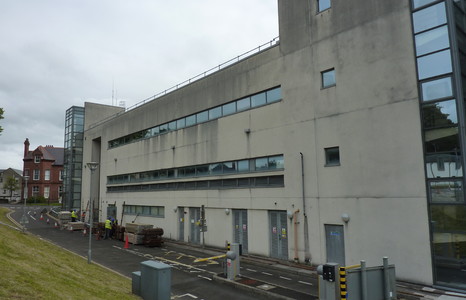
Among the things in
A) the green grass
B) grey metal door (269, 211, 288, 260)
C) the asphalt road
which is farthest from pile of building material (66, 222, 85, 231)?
the green grass

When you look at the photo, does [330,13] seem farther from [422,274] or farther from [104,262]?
[104,262]

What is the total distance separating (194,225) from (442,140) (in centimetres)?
1839

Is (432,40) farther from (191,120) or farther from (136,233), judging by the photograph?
(136,233)

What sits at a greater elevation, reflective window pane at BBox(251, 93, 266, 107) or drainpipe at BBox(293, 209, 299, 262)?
reflective window pane at BBox(251, 93, 266, 107)

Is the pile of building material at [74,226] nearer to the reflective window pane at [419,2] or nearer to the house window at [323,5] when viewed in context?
the house window at [323,5]

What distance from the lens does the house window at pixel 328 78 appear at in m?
17.6

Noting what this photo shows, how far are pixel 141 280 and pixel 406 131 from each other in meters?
11.8

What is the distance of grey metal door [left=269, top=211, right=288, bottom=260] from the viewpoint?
1931cm

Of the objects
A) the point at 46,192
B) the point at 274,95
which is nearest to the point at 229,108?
the point at 274,95

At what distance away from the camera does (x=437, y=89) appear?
13.9 metres

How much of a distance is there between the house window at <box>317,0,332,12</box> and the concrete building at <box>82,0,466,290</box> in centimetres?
8

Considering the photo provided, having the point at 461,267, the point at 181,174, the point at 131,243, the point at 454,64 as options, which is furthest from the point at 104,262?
the point at 454,64

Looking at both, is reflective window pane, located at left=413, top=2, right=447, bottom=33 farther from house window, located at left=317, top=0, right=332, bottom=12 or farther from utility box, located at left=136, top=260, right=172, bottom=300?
utility box, located at left=136, top=260, right=172, bottom=300

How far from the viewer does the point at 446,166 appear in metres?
13.5
